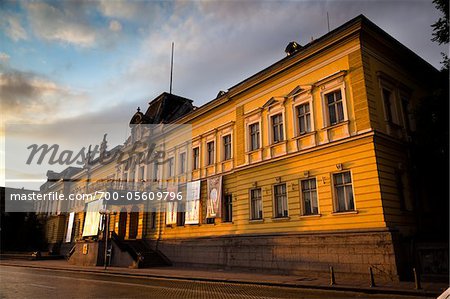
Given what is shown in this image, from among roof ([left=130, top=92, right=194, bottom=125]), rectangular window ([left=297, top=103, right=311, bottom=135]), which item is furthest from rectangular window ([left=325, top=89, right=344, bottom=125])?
roof ([left=130, top=92, right=194, bottom=125])

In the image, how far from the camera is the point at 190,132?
2973 cm

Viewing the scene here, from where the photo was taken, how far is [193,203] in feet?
87.6

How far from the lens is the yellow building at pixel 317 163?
15.9 meters

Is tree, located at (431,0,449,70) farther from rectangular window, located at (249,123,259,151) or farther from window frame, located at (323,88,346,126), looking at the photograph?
rectangular window, located at (249,123,259,151)

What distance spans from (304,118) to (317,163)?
3080 millimetres

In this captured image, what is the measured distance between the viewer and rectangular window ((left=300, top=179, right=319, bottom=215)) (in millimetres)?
18172

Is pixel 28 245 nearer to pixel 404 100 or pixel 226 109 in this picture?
pixel 226 109

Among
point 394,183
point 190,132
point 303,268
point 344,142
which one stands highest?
point 190,132

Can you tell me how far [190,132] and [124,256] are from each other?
12130 millimetres

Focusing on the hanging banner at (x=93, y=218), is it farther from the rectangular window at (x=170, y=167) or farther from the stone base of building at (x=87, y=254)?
the rectangular window at (x=170, y=167)

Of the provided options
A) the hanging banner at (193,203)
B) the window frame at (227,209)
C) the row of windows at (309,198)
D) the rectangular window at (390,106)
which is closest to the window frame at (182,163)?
the hanging banner at (193,203)

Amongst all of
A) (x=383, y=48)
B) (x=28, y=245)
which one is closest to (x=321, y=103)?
(x=383, y=48)

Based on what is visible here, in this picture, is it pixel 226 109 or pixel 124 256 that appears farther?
pixel 124 256

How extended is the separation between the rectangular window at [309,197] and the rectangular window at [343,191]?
51.7 inches
